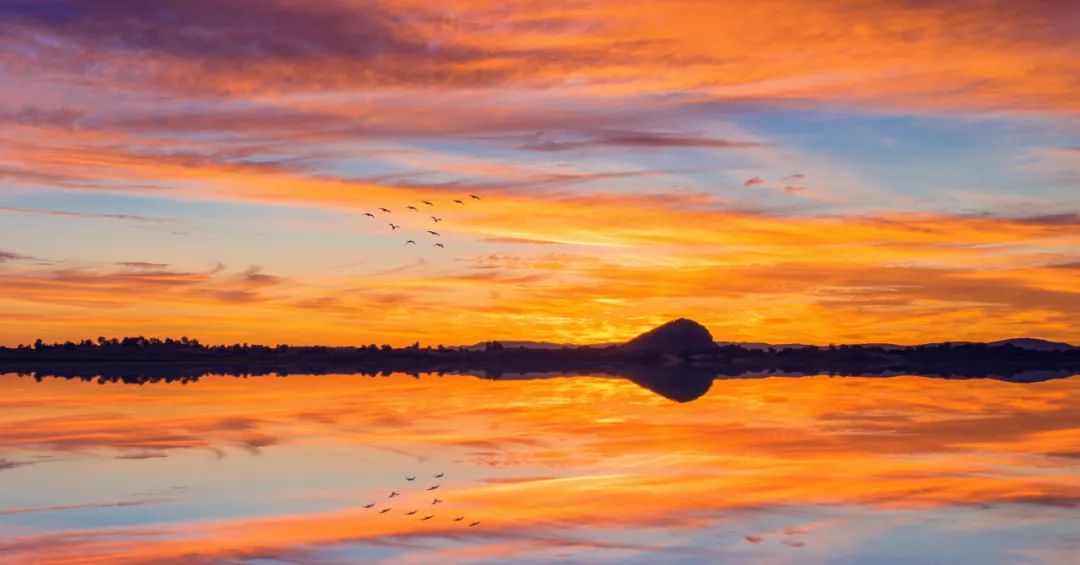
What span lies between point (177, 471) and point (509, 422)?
14.2m

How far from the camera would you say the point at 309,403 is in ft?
160

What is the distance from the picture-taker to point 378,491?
2217 cm

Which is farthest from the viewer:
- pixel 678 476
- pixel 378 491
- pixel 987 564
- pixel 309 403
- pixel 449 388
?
pixel 449 388

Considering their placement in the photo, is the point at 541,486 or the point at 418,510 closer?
the point at 418,510

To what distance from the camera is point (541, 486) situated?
22719 millimetres

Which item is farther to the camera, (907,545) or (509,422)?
(509,422)

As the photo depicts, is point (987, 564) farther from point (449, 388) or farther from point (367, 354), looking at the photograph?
point (367, 354)

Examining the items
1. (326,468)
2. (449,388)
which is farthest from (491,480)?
(449,388)

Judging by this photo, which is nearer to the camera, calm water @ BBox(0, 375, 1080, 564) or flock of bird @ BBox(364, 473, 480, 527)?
calm water @ BBox(0, 375, 1080, 564)

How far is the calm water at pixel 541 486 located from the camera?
1720 cm

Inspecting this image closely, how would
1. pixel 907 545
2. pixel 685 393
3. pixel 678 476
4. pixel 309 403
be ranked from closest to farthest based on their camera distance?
pixel 907 545, pixel 678 476, pixel 309 403, pixel 685 393

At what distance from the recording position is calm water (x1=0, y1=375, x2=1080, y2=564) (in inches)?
677

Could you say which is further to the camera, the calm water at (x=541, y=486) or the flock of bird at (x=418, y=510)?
the flock of bird at (x=418, y=510)

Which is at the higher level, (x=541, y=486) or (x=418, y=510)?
(x=541, y=486)
